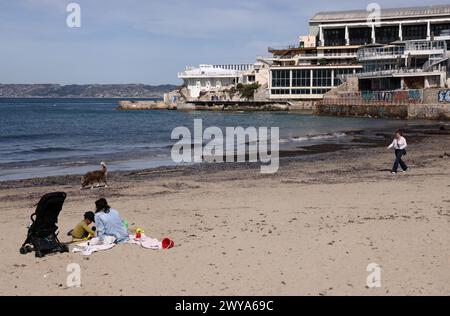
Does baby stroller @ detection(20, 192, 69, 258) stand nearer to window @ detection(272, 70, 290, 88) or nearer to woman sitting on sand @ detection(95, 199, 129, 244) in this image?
woman sitting on sand @ detection(95, 199, 129, 244)

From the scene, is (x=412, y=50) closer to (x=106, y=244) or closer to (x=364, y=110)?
(x=364, y=110)

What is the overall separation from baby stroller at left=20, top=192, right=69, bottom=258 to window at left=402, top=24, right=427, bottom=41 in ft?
322

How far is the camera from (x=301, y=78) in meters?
99.7

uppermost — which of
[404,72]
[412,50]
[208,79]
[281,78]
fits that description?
[412,50]

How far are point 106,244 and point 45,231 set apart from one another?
1.05m

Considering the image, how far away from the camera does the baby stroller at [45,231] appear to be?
9.80 m

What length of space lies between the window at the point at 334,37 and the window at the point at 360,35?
5.06ft

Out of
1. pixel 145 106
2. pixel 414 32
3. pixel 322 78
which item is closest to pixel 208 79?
pixel 145 106

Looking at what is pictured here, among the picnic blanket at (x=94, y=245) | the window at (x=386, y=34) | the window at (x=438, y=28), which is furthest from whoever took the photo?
the window at (x=386, y=34)

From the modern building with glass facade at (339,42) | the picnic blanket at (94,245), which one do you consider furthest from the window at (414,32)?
the picnic blanket at (94,245)

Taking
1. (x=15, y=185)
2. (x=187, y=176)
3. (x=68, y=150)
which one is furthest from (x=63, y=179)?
(x=68, y=150)

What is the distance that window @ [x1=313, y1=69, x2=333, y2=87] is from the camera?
97625mm

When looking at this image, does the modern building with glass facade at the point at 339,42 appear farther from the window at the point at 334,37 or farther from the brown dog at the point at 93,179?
the brown dog at the point at 93,179

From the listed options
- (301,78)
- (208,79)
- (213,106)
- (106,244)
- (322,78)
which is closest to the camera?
(106,244)
